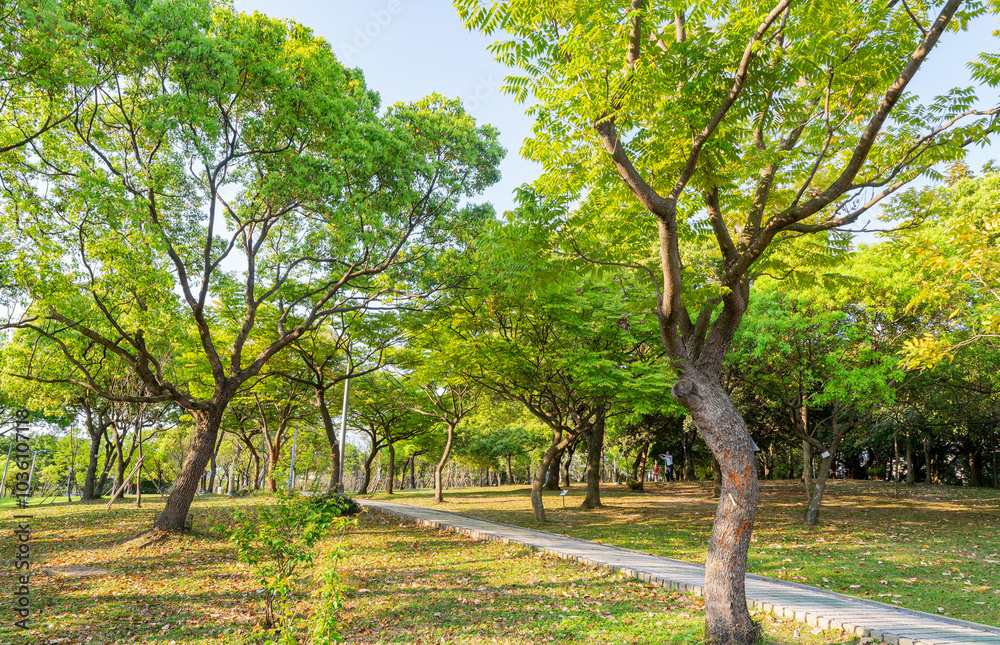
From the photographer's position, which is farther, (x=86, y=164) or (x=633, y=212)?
(x=86, y=164)

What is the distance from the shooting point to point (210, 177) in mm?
10477

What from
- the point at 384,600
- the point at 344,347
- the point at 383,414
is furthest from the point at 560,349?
the point at 383,414

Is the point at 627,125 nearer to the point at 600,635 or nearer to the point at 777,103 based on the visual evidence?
the point at 777,103

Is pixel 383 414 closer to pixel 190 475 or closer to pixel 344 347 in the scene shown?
pixel 344 347

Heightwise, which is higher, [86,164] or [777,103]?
[86,164]

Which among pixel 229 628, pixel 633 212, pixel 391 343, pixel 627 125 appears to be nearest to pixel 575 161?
pixel 627 125

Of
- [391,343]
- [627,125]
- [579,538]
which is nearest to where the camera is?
[627,125]

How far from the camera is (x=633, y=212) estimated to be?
6844mm

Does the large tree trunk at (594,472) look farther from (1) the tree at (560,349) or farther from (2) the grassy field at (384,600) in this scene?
(2) the grassy field at (384,600)

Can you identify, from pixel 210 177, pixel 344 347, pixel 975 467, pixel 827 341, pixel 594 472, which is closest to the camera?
pixel 210 177

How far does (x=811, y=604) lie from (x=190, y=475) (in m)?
11.6

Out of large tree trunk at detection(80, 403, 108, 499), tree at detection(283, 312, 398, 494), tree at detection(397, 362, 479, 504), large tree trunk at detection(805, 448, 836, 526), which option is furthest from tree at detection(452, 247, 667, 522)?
large tree trunk at detection(80, 403, 108, 499)

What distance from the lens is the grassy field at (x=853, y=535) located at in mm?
7941

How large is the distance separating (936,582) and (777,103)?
310 inches
